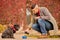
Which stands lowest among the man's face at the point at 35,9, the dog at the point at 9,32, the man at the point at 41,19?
the dog at the point at 9,32

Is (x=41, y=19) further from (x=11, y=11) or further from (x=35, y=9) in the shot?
(x=11, y=11)

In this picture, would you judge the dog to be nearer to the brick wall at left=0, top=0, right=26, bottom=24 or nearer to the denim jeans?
the brick wall at left=0, top=0, right=26, bottom=24

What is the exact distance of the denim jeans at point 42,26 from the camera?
238 centimetres

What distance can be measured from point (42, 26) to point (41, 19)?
0.11 m

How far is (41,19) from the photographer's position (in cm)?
240

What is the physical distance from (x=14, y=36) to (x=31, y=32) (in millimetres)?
265

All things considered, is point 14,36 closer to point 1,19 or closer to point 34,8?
point 1,19

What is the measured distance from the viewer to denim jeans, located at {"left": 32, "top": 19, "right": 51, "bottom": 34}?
7.80ft

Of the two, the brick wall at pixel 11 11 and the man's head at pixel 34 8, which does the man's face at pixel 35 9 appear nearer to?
the man's head at pixel 34 8

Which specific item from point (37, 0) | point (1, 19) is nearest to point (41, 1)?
point (37, 0)

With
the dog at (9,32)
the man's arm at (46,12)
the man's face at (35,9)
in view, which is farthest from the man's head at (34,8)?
the dog at (9,32)

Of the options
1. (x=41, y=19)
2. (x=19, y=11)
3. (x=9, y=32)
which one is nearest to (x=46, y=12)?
(x=41, y=19)

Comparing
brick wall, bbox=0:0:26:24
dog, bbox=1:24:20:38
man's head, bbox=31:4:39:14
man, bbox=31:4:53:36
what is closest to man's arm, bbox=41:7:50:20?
man, bbox=31:4:53:36

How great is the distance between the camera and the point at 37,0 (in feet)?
7.88
